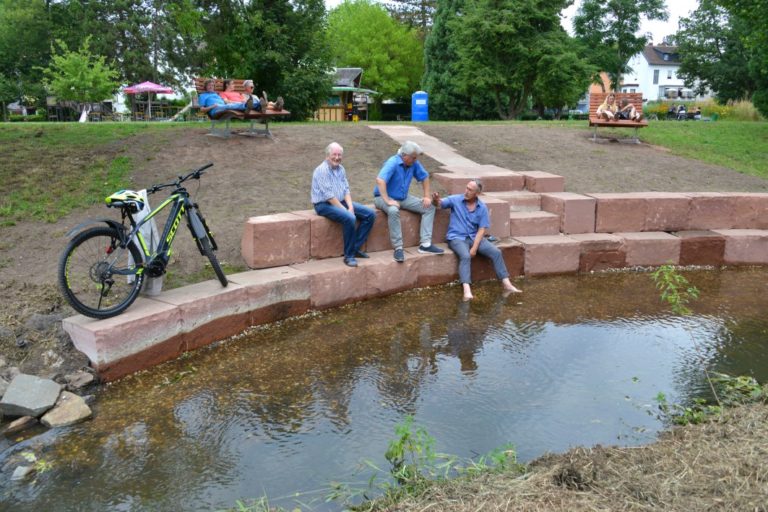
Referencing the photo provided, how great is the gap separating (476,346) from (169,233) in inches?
115

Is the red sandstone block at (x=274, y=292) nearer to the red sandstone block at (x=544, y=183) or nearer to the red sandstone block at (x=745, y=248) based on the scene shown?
the red sandstone block at (x=544, y=183)

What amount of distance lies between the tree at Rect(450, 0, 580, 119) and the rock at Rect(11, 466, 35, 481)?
2582 centimetres

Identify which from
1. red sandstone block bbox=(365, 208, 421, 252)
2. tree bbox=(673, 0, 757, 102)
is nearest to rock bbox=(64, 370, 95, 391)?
red sandstone block bbox=(365, 208, 421, 252)

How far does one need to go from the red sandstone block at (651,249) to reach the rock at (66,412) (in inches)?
274

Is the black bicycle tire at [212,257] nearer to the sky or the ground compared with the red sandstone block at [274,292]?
nearer to the sky

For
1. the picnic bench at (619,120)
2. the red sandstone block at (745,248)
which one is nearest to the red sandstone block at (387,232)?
the red sandstone block at (745,248)

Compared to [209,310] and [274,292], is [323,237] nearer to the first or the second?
[274,292]

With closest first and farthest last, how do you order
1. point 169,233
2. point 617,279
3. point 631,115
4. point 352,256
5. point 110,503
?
1. point 110,503
2. point 169,233
3. point 352,256
4. point 617,279
5. point 631,115

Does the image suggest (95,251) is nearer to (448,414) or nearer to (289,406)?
(289,406)

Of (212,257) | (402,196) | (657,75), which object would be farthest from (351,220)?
(657,75)

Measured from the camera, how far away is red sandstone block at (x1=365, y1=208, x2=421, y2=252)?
7641mm

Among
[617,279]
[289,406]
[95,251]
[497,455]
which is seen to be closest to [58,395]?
[95,251]

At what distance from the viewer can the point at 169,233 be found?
18.9ft

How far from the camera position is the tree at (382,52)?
49.3 meters
